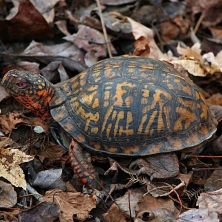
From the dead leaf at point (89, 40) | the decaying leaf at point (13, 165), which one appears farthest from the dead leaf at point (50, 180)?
the dead leaf at point (89, 40)

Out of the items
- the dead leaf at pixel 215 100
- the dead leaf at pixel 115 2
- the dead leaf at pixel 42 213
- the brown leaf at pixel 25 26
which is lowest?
the dead leaf at pixel 215 100

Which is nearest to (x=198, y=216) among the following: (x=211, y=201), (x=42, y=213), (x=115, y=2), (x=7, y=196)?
(x=211, y=201)

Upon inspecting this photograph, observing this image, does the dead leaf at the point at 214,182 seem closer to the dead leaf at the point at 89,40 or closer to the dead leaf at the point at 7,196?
the dead leaf at the point at 7,196

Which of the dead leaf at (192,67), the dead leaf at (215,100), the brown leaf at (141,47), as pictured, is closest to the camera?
the dead leaf at (215,100)

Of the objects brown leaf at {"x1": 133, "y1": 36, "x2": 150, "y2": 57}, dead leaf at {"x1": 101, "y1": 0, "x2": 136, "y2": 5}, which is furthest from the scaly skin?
dead leaf at {"x1": 101, "y1": 0, "x2": 136, "y2": 5}

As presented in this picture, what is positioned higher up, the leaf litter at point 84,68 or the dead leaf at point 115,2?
the dead leaf at point 115,2

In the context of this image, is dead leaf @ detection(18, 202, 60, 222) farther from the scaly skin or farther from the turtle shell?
the turtle shell

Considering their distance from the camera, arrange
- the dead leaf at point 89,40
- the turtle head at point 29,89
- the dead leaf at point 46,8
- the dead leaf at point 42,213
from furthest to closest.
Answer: the dead leaf at point 46,8 → the dead leaf at point 89,40 → the turtle head at point 29,89 → the dead leaf at point 42,213

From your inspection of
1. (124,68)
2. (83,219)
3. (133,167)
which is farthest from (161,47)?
(83,219)
